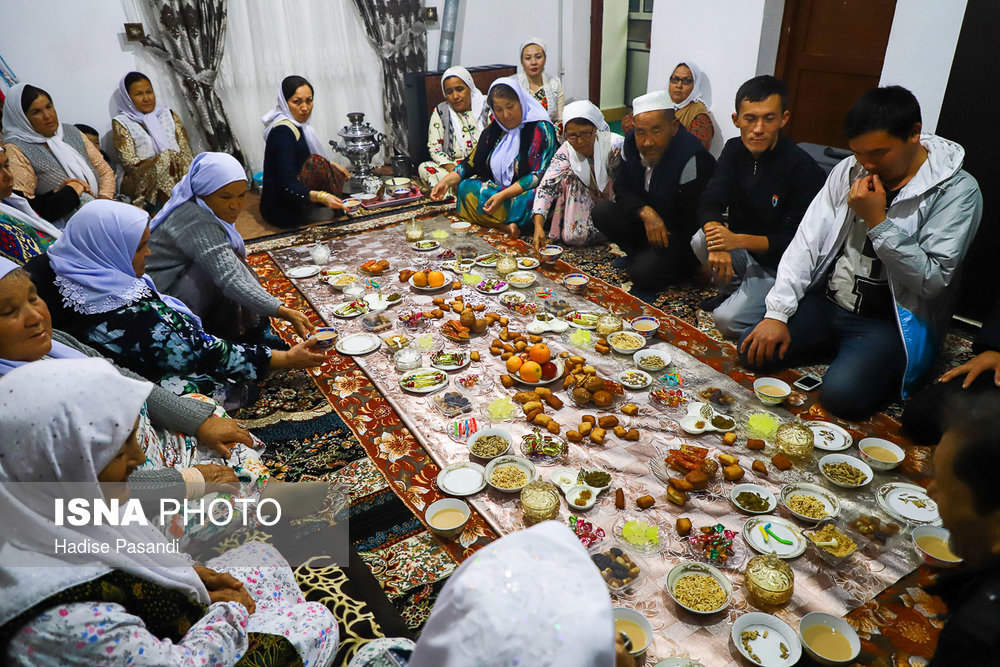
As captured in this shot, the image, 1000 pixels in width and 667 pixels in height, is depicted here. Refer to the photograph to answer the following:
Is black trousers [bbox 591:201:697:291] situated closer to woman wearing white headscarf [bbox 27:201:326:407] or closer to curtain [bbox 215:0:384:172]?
woman wearing white headscarf [bbox 27:201:326:407]

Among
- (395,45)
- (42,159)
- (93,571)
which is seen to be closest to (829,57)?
(395,45)

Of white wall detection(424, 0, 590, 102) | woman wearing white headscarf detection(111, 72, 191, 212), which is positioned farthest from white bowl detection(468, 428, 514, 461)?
white wall detection(424, 0, 590, 102)

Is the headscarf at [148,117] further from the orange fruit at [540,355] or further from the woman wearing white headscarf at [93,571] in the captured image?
the woman wearing white headscarf at [93,571]

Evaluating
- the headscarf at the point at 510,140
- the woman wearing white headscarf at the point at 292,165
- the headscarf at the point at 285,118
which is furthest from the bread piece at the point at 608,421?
the headscarf at the point at 285,118

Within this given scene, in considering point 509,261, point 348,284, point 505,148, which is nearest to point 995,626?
point 509,261

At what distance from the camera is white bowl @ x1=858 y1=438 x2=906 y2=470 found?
1846 mm

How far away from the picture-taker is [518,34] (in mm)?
7164

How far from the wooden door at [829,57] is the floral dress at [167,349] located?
437 centimetres

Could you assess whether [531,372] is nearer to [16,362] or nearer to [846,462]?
[846,462]

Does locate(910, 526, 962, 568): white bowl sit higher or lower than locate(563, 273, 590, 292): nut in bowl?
→ lower

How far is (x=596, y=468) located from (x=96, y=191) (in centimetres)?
429

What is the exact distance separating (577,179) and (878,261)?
1.84 meters

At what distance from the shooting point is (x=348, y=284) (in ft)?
10.8

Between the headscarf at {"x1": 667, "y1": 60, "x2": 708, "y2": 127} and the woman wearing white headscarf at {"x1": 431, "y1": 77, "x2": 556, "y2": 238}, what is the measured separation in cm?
124
